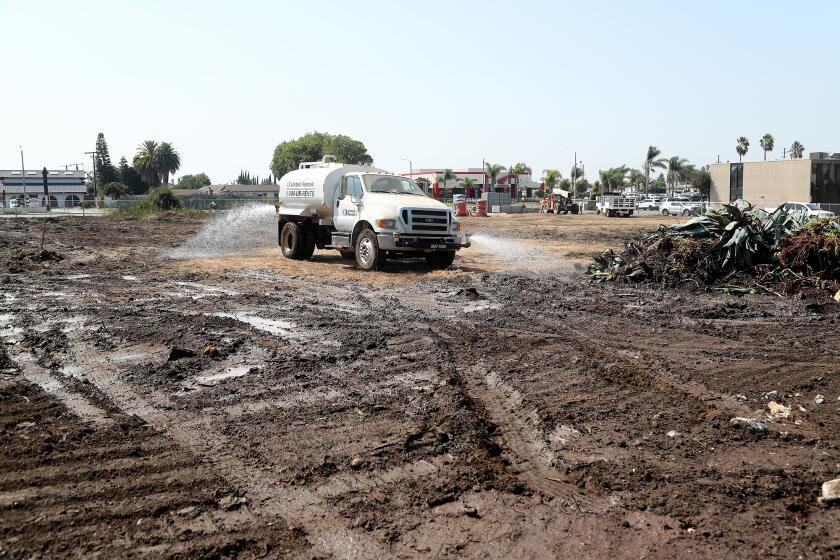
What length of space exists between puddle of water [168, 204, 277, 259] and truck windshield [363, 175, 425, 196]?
6226 millimetres

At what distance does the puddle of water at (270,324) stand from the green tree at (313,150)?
381ft

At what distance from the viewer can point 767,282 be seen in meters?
12.5

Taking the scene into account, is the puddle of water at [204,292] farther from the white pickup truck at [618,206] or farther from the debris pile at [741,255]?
the white pickup truck at [618,206]

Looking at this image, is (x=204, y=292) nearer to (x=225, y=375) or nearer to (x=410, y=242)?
(x=410, y=242)

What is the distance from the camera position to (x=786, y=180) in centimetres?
5941

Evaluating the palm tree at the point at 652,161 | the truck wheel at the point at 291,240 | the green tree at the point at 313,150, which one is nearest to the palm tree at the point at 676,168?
the palm tree at the point at 652,161

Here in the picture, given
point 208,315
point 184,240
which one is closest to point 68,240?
point 184,240

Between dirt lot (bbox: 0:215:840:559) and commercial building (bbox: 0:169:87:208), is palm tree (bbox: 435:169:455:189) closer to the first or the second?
commercial building (bbox: 0:169:87:208)

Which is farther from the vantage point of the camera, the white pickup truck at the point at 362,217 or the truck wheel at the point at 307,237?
the truck wheel at the point at 307,237

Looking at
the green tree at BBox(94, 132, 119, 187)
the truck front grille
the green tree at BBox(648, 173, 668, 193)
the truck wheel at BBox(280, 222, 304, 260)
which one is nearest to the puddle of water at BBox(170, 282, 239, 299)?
the truck front grille

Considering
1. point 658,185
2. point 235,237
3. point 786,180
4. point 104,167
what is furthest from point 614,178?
point 235,237

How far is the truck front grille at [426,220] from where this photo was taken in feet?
53.7

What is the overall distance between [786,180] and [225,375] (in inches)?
2401

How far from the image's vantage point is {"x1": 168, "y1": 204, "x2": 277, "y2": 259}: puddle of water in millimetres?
23078
